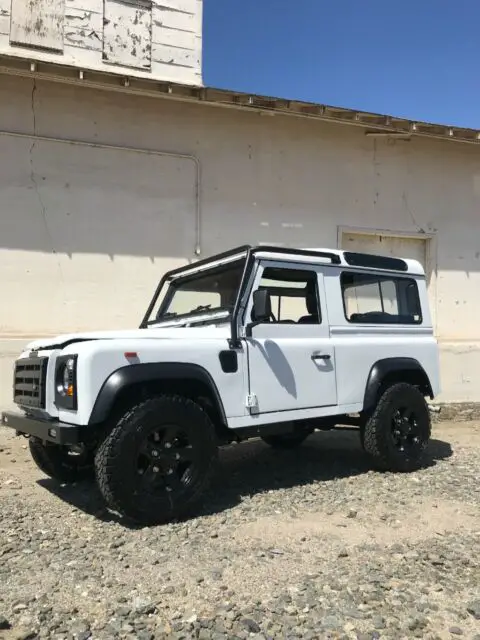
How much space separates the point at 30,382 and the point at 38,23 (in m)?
6.93

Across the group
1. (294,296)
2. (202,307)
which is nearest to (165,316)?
(202,307)

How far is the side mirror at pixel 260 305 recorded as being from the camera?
4730mm

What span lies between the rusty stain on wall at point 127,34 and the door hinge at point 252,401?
711cm

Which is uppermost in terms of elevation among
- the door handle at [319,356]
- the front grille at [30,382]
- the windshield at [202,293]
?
the windshield at [202,293]

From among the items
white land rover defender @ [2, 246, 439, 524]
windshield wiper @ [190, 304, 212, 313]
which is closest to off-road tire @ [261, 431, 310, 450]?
white land rover defender @ [2, 246, 439, 524]

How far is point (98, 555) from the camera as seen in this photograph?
3762mm

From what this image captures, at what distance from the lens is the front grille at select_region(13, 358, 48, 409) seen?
444 cm

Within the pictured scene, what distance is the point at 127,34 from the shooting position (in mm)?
9727

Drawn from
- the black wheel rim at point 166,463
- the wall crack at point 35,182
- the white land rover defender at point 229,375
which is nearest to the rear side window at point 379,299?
Answer: the white land rover defender at point 229,375

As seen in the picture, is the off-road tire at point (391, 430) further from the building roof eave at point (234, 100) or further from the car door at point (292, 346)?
the building roof eave at point (234, 100)

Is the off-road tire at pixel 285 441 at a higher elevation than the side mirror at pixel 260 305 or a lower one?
lower

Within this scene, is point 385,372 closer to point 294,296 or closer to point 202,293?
point 294,296

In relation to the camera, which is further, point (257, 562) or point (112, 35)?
point (112, 35)

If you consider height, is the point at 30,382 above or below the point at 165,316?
below
